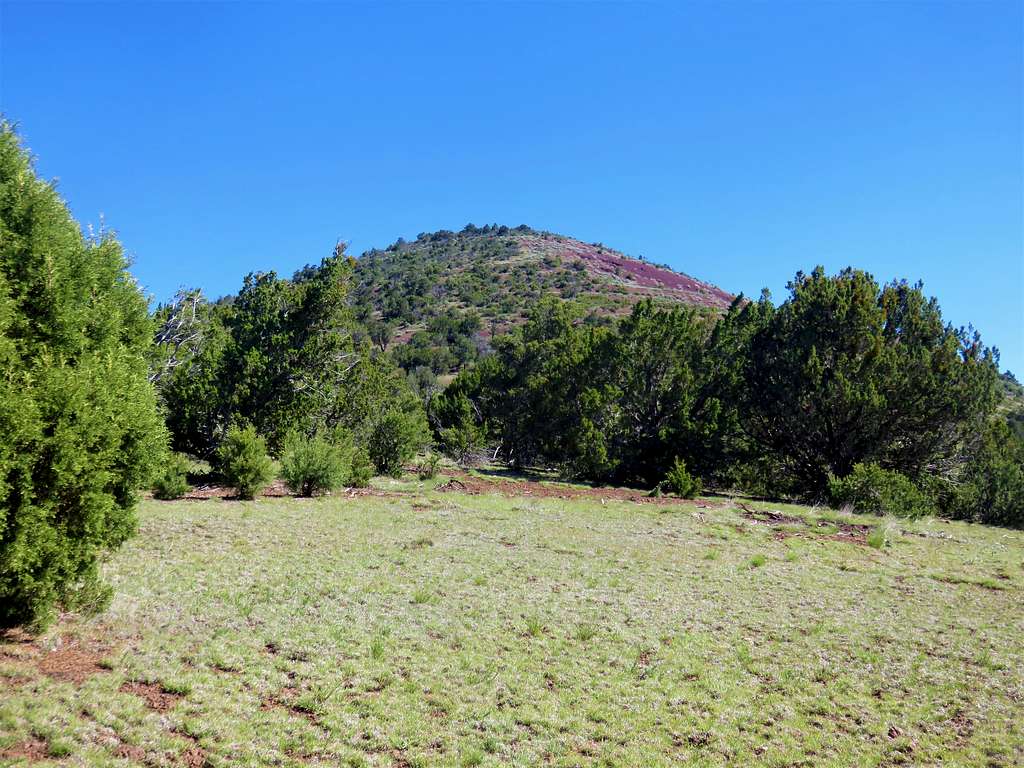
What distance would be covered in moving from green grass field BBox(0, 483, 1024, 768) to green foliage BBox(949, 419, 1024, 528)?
15.9m

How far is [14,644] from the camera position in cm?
557

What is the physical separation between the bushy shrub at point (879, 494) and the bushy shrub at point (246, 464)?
21964mm

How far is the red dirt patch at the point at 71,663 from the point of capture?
523 centimetres

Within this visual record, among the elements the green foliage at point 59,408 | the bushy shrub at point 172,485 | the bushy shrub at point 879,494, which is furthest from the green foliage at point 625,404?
the green foliage at point 59,408

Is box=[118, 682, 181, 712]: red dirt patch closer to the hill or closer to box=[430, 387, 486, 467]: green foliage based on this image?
box=[430, 387, 486, 467]: green foliage

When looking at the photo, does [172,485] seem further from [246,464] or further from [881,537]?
[881,537]

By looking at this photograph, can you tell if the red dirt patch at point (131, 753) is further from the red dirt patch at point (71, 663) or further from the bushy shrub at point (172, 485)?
the bushy shrub at point (172, 485)

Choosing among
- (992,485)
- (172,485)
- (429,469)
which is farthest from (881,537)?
(172,485)

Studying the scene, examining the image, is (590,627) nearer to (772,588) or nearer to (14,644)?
(772,588)

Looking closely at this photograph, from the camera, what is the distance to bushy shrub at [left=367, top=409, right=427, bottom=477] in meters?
26.8

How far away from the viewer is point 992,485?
25.9m

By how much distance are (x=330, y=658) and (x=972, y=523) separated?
28.1m

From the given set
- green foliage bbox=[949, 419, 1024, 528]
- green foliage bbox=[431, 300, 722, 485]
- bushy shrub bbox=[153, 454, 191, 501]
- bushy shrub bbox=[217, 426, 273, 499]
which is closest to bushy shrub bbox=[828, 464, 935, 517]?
green foliage bbox=[949, 419, 1024, 528]

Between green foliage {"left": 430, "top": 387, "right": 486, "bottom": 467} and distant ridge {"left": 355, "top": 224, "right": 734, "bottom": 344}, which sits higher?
distant ridge {"left": 355, "top": 224, "right": 734, "bottom": 344}
